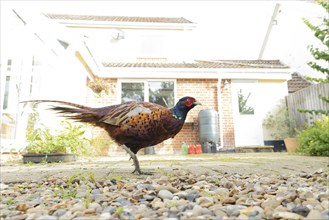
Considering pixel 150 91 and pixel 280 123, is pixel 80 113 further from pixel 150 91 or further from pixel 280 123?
pixel 280 123

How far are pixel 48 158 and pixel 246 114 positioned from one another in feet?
23.8

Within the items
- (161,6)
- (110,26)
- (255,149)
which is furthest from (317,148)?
(161,6)

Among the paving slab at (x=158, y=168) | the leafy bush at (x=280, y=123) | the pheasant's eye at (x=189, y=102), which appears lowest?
the paving slab at (x=158, y=168)

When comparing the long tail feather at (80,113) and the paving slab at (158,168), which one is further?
the paving slab at (158,168)

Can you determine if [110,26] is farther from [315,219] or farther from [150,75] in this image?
[315,219]

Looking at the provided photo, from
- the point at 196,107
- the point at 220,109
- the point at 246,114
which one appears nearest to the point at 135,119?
the point at 196,107

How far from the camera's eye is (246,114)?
967cm

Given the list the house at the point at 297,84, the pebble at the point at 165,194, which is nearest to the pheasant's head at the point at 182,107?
the pebble at the point at 165,194

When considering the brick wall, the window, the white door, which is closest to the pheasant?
the brick wall

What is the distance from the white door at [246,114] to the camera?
31.0 feet

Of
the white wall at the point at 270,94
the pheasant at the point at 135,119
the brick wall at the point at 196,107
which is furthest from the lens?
the white wall at the point at 270,94

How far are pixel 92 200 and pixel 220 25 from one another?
58.9 feet

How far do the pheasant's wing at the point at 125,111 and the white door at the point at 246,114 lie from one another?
7625 mm

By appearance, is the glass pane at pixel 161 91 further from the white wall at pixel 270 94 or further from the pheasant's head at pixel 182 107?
the pheasant's head at pixel 182 107
